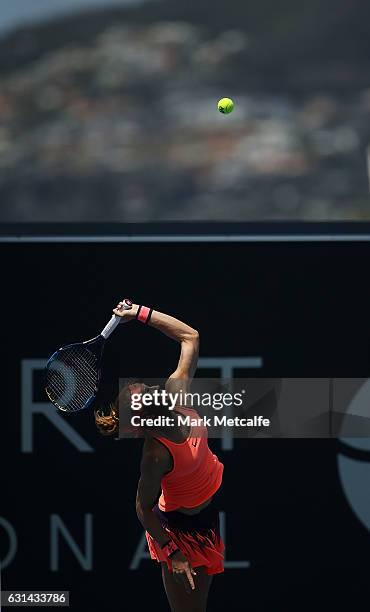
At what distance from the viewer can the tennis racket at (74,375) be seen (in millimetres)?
4906

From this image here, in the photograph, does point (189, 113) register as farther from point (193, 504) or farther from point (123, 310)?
point (193, 504)

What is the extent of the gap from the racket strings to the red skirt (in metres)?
0.54

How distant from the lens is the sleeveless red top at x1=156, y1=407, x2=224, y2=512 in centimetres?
462

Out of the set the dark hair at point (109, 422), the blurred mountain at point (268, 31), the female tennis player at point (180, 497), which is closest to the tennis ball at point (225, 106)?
the female tennis player at point (180, 497)

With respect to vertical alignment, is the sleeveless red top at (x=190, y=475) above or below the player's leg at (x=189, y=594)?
above

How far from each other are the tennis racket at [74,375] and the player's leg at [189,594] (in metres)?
0.72

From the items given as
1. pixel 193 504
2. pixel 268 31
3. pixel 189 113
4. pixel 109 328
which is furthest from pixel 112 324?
pixel 268 31

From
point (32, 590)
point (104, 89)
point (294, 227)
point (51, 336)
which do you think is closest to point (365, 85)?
point (104, 89)

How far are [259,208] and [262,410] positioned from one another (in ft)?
9.71

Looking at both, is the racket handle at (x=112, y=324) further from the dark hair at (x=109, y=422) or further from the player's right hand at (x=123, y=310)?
the dark hair at (x=109, y=422)

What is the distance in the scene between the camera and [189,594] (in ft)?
15.5

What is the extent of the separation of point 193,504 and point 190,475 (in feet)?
0.47

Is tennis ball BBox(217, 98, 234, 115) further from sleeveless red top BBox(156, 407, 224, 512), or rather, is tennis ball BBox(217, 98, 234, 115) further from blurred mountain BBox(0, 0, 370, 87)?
blurred mountain BBox(0, 0, 370, 87)

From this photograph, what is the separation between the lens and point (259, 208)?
324 inches
